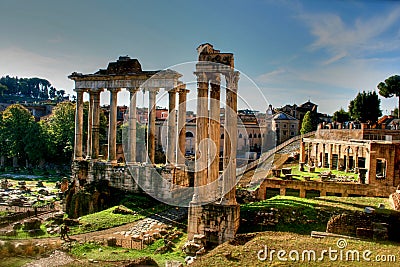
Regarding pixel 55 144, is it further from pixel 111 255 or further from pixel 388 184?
pixel 388 184

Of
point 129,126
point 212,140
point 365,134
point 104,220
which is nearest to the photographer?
point 212,140

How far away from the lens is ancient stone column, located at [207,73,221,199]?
17.0 metres

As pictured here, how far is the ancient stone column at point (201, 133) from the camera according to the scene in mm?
16859

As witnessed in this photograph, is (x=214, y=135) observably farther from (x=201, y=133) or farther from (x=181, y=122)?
(x=181, y=122)

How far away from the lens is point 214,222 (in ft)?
53.7

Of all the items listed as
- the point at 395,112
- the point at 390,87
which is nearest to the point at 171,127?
the point at 390,87

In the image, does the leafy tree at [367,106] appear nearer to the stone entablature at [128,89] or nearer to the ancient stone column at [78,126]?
the stone entablature at [128,89]

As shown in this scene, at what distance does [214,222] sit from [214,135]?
4.18 m

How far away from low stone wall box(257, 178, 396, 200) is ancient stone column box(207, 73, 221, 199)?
32.0 ft

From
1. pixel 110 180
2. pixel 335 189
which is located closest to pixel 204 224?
pixel 335 189

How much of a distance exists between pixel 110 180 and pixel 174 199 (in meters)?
6.00

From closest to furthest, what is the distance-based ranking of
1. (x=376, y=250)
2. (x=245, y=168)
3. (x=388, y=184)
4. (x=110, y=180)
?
1. (x=376, y=250)
2. (x=388, y=184)
3. (x=110, y=180)
4. (x=245, y=168)

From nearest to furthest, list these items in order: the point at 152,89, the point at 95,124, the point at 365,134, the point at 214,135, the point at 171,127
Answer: the point at 214,135, the point at 152,89, the point at 171,127, the point at 95,124, the point at 365,134

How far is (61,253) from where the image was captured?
634 inches
